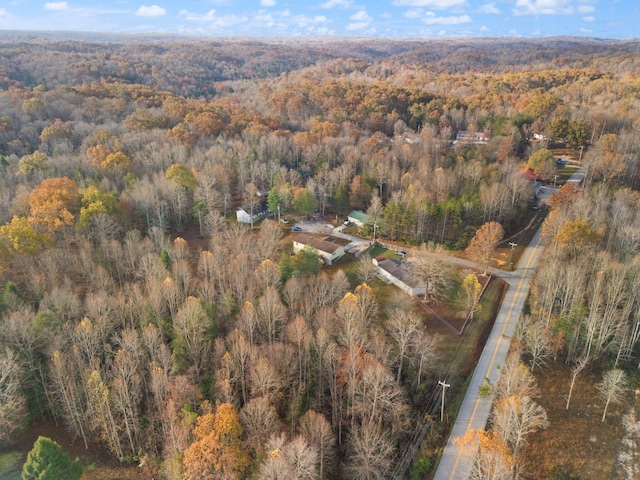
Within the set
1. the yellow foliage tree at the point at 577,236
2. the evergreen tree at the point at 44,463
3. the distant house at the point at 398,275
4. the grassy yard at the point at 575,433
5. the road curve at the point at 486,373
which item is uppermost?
the yellow foliage tree at the point at 577,236

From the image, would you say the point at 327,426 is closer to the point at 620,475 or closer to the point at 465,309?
the point at 620,475

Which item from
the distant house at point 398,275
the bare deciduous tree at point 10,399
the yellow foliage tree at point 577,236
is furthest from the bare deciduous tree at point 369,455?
the yellow foliage tree at point 577,236

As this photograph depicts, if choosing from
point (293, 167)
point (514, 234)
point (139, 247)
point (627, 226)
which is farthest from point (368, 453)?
point (293, 167)

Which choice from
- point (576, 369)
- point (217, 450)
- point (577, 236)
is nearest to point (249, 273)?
point (217, 450)

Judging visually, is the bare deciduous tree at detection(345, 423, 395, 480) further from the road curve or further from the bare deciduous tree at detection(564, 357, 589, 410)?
the bare deciduous tree at detection(564, 357, 589, 410)

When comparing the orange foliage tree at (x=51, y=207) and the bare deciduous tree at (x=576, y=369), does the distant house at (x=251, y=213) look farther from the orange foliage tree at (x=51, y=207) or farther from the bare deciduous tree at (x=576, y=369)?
the bare deciduous tree at (x=576, y=369)

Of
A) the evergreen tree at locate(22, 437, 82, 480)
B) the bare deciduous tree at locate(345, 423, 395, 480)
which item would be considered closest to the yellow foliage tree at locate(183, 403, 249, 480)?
the bare deciduous tree at locate(345, 423, 395, 480)

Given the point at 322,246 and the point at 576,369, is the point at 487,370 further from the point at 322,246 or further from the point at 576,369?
the point at 322,246
